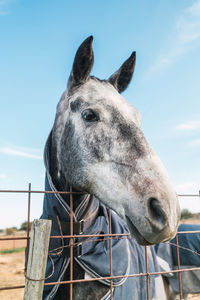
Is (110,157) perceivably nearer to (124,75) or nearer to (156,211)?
(156,211)

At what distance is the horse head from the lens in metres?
1.53

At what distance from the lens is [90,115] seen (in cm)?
216

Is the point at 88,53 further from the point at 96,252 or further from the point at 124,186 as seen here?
the point at 96,252

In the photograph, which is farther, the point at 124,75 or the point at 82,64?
the point at 124,75

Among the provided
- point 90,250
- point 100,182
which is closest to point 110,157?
point 100,182

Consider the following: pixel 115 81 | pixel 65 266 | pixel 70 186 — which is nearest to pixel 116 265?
pixel 65 266

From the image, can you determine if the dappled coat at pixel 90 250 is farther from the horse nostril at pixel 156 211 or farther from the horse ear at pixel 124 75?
the horse ear at pixel 124 75

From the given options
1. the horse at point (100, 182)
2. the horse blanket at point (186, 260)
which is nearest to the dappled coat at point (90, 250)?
the horse at point (100, 182)

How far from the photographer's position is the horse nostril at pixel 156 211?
1.46 metres

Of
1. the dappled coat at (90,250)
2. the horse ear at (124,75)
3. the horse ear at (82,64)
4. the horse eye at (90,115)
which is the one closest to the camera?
the horse eye at (90,115)

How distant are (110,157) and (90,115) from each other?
1.48ft

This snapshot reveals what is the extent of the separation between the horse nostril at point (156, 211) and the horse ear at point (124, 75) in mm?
1815

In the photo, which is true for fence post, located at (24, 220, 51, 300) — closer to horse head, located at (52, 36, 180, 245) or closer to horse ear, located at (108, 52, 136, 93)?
horse head, located at (52, 36, 180, 245)

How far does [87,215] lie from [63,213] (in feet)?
0.86
